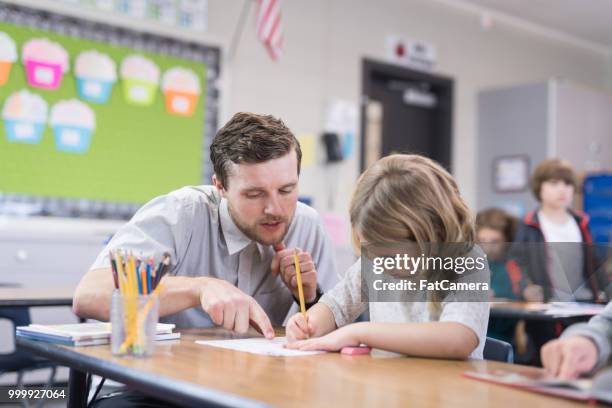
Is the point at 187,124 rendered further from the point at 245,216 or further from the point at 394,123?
the point at 245,216

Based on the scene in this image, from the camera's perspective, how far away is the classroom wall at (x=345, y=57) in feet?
16.6

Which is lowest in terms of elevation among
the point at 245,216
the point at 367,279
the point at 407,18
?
the point at 367,279

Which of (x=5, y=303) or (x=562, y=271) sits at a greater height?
(x=562, y=271)

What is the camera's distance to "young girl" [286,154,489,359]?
122 centimetres

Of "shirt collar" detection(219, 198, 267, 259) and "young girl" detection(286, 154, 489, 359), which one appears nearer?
"young girl" detection(286, 154, 489, 359)

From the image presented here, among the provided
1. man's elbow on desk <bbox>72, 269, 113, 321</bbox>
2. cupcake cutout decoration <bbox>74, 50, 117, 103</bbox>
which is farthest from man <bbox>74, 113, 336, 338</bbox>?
cupcake cutout decoration <bbox>74, 50, 117, 103</bbox>

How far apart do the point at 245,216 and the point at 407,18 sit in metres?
4.63

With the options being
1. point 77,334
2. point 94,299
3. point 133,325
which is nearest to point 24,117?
point 94,299

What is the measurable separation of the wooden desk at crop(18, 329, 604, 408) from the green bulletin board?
9.97ft

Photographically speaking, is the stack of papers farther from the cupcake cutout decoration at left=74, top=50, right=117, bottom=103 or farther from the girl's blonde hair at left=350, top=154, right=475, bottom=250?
the cupcake cutout decoration at left=74, top=50, right=117, bottom=103

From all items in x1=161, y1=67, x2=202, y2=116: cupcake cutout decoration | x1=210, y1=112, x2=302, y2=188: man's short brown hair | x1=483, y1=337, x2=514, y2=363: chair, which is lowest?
x1=483, y1=337, x2=514, y2=363: chair

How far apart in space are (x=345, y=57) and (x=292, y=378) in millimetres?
4855

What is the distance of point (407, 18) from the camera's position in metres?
6.07

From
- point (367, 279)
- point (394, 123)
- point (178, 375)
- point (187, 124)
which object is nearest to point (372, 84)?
point (394, 123)
